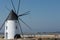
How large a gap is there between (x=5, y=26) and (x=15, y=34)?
2.69 m

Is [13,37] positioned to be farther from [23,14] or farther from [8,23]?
[23,14]

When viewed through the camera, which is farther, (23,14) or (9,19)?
(23,14)

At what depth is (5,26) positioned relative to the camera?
4297cm

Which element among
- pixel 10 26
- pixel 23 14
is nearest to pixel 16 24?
pixel 10 26

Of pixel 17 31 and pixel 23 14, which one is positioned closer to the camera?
pixel 17 31

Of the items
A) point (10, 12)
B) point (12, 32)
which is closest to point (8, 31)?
point (12, 32)

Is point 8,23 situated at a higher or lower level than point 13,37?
higher

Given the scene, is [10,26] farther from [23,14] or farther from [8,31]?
[23,14]

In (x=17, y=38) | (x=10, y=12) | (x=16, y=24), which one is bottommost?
(x=17, y=38)

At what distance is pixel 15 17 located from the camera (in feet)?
142

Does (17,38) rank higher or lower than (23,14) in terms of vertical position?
lower

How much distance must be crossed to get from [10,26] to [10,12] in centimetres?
354

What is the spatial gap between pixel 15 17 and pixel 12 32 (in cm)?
324

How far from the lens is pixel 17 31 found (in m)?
42.5
